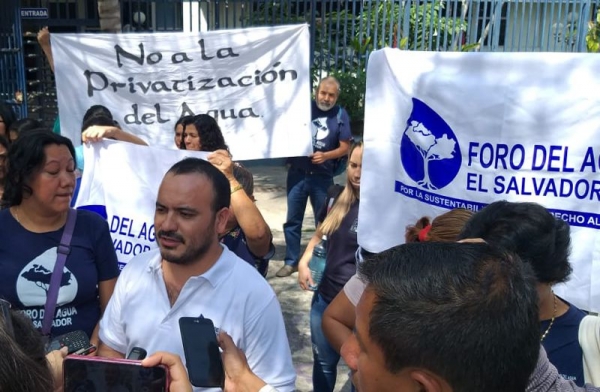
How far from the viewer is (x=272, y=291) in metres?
2.39

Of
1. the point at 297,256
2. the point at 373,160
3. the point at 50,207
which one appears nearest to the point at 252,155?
the point at 297,256

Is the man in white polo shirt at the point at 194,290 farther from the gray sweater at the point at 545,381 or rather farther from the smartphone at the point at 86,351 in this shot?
the gray sweater at the point at 545,381

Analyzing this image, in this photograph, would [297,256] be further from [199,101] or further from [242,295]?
[242,295]

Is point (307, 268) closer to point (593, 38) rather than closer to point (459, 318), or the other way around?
point (459, 318)

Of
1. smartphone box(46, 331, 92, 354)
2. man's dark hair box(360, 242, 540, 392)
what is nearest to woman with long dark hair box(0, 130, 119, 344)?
smartphone box(46, 331, 92, 354)

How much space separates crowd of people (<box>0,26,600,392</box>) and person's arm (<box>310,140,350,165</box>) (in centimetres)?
235

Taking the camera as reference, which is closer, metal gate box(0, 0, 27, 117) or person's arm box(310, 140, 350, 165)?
person's arm box(310, 140, 350, 165)

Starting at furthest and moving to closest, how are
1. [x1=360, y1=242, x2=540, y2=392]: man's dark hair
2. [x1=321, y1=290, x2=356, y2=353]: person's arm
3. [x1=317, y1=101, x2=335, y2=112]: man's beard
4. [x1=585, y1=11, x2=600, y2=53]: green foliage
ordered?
[x1=585, y1=11, x2=600, y2=53]: green foliage < [x1=317, y1=101, x2=335, y2=112]: man's beard < [x1=321, y1=290, x2=356, y2=353]: person's arm < [x1=360, y1=242, x2=540, y2=392]: man's dark hair

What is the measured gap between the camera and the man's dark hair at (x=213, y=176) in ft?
8.26

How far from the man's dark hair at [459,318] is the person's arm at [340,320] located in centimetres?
139

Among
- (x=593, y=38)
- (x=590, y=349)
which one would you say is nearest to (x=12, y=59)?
(x=593, y=38)

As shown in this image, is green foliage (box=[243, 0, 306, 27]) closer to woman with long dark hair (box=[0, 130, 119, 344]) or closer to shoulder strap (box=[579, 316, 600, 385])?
woman with long dark hair (box=[0, 130, 119, 344])

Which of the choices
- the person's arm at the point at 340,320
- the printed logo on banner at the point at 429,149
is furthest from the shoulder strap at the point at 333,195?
the person's arm at the point at 340,320

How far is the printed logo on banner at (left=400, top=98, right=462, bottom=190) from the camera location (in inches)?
116
